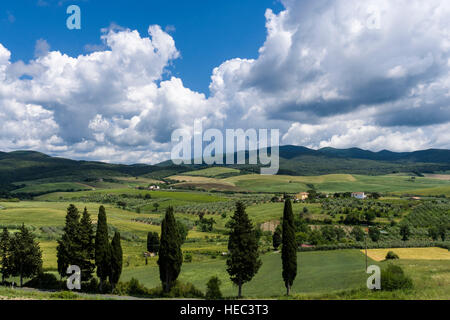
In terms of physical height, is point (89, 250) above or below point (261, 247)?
above

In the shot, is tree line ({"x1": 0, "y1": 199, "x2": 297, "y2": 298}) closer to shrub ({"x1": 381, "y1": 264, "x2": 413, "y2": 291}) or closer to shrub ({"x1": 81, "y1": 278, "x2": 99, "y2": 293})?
shrub ({"x1": 81, "y1": 278, "x2": 99, "y2": 293})

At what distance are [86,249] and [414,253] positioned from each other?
58.0 metres

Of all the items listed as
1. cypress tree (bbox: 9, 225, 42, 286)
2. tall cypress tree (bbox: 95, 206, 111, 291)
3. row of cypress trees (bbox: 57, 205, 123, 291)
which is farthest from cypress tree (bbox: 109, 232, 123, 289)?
cypress tree (bbox: 9, 225, 42, 286)

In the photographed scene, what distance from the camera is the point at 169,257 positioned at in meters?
36.3

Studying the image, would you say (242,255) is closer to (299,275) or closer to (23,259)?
(299,275)

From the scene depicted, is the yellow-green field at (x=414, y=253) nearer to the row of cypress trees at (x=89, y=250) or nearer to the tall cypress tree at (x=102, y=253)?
the row of cypress trees at (x=89, y=250)

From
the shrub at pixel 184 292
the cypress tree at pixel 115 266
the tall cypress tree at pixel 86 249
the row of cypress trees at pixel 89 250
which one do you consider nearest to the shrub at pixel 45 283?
the row of cypress trees at pixel 89 250

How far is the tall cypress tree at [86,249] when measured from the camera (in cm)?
4025

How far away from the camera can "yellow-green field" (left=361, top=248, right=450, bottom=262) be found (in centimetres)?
5554

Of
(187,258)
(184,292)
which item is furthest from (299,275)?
(187,258)

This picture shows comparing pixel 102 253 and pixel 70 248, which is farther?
pixel 70 248

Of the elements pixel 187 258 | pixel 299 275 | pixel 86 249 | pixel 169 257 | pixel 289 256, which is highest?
pixel 289 256

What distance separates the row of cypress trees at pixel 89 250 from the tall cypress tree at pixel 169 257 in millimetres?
6034
